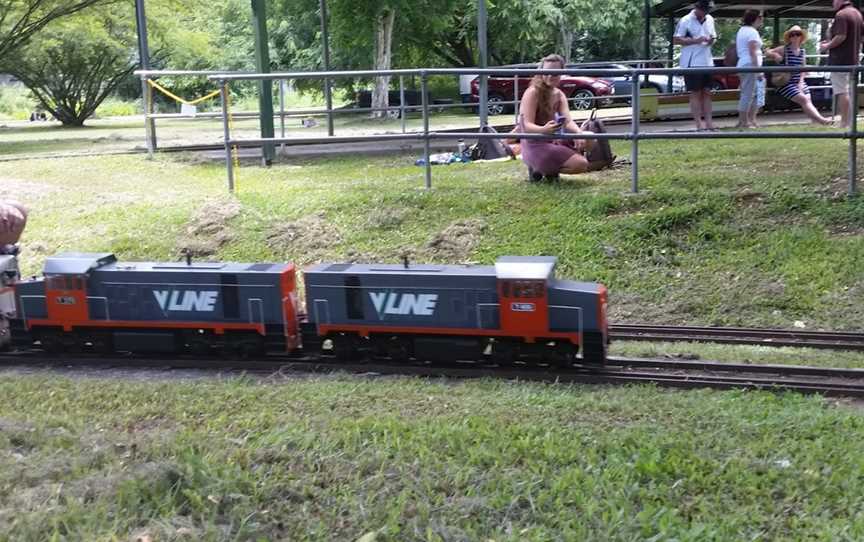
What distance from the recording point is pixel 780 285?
32.6ft

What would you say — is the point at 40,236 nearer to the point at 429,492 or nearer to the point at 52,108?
the point at 429,492

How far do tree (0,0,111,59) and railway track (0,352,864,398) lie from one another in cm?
2282

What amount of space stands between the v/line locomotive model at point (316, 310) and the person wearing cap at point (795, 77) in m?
7.86

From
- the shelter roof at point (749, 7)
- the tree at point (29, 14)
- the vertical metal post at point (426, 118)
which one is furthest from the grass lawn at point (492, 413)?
the tree at point (29, 14)

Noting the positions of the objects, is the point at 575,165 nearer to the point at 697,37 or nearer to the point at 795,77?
the point at 697,37

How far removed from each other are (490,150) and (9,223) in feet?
26.2

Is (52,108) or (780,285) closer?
(780,285)

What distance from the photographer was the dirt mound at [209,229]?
39.8ft

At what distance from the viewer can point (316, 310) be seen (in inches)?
345

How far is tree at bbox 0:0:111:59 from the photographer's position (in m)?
28.7

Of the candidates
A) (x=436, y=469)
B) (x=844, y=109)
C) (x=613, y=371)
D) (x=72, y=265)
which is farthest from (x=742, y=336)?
(x=72, y=265)

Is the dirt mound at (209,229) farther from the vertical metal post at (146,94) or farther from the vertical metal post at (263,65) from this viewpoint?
the vertical metal post at (146,94)

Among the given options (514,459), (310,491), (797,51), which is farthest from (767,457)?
(797,51)

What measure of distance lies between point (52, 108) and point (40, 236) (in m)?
28.7
